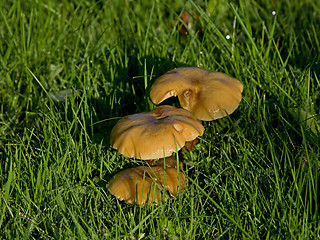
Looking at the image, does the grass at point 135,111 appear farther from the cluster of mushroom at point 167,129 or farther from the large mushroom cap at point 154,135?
the large mushroom cap at point 154,135

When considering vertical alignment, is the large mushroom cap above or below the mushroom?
above

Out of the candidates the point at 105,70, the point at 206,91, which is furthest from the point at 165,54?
the point at 206,91

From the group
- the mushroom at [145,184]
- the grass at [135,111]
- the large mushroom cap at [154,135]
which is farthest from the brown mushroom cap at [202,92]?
the mushroom at [145,184]

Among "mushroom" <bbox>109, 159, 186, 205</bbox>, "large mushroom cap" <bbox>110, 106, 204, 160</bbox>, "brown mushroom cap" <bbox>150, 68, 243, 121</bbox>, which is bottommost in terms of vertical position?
"mushroom" <bbox>109, 159, 186, 205</bbox>

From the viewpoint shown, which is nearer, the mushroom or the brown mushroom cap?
the mushroom

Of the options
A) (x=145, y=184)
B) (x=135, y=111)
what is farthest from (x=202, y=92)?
(x=135, y=111)

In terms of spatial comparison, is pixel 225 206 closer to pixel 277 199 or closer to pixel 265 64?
pixel 277 199

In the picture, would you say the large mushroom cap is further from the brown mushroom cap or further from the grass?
the grass

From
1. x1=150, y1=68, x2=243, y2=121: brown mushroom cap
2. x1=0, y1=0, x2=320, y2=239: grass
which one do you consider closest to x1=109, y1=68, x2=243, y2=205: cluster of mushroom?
x1=150, y1=68, x2=243, y2=121: brown mushroom cap
